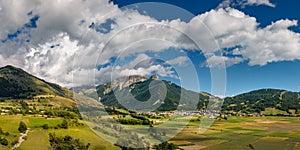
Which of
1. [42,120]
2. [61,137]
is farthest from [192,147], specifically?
[42,120]

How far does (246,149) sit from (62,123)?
52.1 m

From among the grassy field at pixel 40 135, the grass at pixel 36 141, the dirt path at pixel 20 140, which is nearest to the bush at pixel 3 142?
the grassy field at pixel 40 135

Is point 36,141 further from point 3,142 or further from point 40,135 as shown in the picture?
point 40,135

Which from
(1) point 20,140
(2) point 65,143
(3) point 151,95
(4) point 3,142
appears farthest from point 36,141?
(3) point 151,95

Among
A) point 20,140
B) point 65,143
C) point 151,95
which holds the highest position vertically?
point 151,95

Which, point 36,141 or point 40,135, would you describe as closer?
point 36,141

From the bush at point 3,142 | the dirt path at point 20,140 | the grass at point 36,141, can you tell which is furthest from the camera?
the grass at point 36,141

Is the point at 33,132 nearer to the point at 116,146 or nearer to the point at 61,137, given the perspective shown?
the point at 61,137

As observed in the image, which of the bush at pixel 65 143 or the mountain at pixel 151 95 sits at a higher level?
the mountain at pixel 151 95

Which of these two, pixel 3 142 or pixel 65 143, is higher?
pixel 3 142

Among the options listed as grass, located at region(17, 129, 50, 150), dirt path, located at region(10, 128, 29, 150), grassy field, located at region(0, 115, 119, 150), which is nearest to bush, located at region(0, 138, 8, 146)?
grassy field, located at region(0, 115, 119, 150)

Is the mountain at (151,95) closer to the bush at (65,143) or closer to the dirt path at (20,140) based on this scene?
the bush at (65,143)

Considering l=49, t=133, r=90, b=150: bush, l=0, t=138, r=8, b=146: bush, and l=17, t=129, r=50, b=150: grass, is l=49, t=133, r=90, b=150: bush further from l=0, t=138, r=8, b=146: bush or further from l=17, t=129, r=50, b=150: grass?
l=0, t=138, r=8, b=146: bush

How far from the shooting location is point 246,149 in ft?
235
